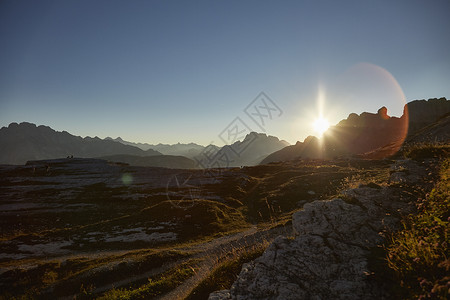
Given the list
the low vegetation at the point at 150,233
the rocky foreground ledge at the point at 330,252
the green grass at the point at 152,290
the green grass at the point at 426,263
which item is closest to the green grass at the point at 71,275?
the low vegetation at the point at 150,233

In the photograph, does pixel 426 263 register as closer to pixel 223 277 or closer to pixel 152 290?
pixel 223 277

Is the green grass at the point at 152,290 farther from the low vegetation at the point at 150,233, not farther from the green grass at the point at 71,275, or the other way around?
the green grass at the point at 71,275

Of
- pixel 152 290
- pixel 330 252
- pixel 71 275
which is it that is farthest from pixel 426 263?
pixel 71 275

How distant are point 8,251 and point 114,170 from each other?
86.2 meters

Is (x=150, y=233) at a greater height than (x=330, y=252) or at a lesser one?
lesser

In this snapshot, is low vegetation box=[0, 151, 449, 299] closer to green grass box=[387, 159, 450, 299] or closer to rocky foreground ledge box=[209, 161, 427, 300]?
green grass box=[387, 159, 450, 299]

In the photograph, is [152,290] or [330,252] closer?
[330,252]

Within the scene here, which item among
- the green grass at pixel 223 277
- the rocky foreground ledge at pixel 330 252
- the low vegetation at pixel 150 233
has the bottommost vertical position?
the low vegetation at pixel 150 233

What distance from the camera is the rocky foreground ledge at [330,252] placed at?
5858 mm

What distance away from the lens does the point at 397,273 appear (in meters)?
4.98

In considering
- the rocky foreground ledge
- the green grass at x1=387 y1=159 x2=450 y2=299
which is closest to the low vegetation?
the green grass at x1=387 y1=159 x2=450 y2=299

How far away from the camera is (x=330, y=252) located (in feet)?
23.4

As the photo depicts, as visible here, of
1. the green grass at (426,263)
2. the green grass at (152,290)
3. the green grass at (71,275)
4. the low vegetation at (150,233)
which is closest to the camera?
the green grass at (426,263)

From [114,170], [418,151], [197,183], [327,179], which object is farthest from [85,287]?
[114,170]
